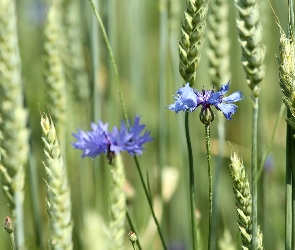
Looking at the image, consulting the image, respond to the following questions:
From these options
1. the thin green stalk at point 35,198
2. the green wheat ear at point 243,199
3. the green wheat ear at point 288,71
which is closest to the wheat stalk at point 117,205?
the green wheat ear at point 243,199

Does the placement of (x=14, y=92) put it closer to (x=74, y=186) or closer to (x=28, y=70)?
(x=74, y=186)

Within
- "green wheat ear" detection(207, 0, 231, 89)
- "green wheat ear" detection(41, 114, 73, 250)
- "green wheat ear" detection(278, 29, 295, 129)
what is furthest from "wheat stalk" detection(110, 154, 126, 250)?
"green wheat ear" detection(207, 0, 231, 89)

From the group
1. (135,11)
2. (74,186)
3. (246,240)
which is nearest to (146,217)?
(74,186)

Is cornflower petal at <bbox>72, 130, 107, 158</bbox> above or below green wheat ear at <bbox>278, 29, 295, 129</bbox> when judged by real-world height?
below

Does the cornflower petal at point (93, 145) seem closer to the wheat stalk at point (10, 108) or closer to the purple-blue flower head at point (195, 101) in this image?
the purple-blue flower head at point (195, 101)

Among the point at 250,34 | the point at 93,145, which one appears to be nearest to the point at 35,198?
the point at 93,145

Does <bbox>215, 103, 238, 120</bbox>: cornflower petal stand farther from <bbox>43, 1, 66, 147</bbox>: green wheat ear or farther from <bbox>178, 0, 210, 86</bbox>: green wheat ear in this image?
<bbox>43, 1, 66, 147</bbox>: green wheat ear
